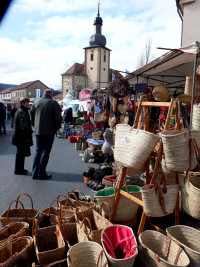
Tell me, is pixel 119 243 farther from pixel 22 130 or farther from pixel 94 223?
pixel 22 130

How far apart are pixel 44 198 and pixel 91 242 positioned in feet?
5.91

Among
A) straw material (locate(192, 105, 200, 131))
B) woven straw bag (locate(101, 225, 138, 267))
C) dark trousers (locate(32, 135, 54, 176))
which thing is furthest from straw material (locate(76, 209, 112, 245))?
dark trousers (locate(32, 135, 54, 176))

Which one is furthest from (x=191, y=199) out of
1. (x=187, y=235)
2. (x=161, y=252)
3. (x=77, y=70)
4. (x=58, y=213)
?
(x=77, y=70)

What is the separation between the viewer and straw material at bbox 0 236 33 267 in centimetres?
183

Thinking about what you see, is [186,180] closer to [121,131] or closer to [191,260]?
[191,260]

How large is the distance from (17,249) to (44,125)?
250cm

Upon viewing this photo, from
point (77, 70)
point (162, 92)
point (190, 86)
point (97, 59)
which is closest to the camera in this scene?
point (190, 86)

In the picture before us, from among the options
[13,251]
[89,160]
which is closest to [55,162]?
[89,160]

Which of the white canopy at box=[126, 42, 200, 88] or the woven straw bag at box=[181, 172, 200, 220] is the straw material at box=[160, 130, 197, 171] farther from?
the white canopy at box=[126, 42, 200, 88]

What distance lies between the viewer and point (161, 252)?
195cm

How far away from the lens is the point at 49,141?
13.8 ft

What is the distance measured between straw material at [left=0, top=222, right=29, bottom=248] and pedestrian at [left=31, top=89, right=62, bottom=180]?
2.01m

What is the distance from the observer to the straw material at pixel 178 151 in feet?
5.90

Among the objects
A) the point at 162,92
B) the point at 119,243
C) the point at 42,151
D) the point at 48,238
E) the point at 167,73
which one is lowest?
the point at 48,238
